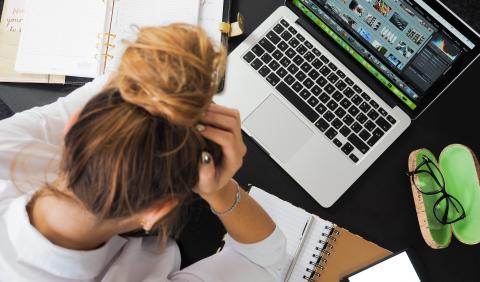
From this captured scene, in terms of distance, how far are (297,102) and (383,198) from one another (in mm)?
250

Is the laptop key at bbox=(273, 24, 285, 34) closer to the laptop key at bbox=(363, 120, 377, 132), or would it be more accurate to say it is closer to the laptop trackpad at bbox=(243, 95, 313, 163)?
the laptop trackpad at bbox=(243, 95, 313, 163)

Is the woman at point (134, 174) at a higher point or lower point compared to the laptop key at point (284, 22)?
lower

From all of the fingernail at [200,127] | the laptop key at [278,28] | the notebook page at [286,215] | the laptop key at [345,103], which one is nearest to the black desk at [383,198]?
the notebook page at [286,215]

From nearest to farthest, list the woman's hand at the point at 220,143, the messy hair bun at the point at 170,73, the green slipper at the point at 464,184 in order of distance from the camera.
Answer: the messy hair bun at the point at 170,73
the woman's hand at the point at 220,143
the green slipper at the point at 464,184

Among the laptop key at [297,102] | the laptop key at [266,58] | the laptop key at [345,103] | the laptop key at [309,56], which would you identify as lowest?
the laptop key at [297,102]

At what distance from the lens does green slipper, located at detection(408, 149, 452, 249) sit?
76 centimetres

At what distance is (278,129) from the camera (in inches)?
31.7

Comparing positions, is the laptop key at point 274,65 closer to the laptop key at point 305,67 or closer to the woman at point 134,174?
the laptop key at point 305,67

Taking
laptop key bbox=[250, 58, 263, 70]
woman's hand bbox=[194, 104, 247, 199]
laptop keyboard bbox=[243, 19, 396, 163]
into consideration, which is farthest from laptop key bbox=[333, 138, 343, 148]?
woman's hand bbox=[194, 104, 247, 199]

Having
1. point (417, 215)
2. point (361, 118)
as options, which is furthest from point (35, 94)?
point (417, 215)

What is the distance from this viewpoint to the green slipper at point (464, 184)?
2.45 ft

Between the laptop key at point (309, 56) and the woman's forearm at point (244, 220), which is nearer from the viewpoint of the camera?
the woman's forearm at point (244, 220)

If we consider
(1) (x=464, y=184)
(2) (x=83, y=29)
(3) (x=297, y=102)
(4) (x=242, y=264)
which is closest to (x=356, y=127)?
(3) (x=297, y=102)

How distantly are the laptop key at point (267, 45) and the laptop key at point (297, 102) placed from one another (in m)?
0.07
